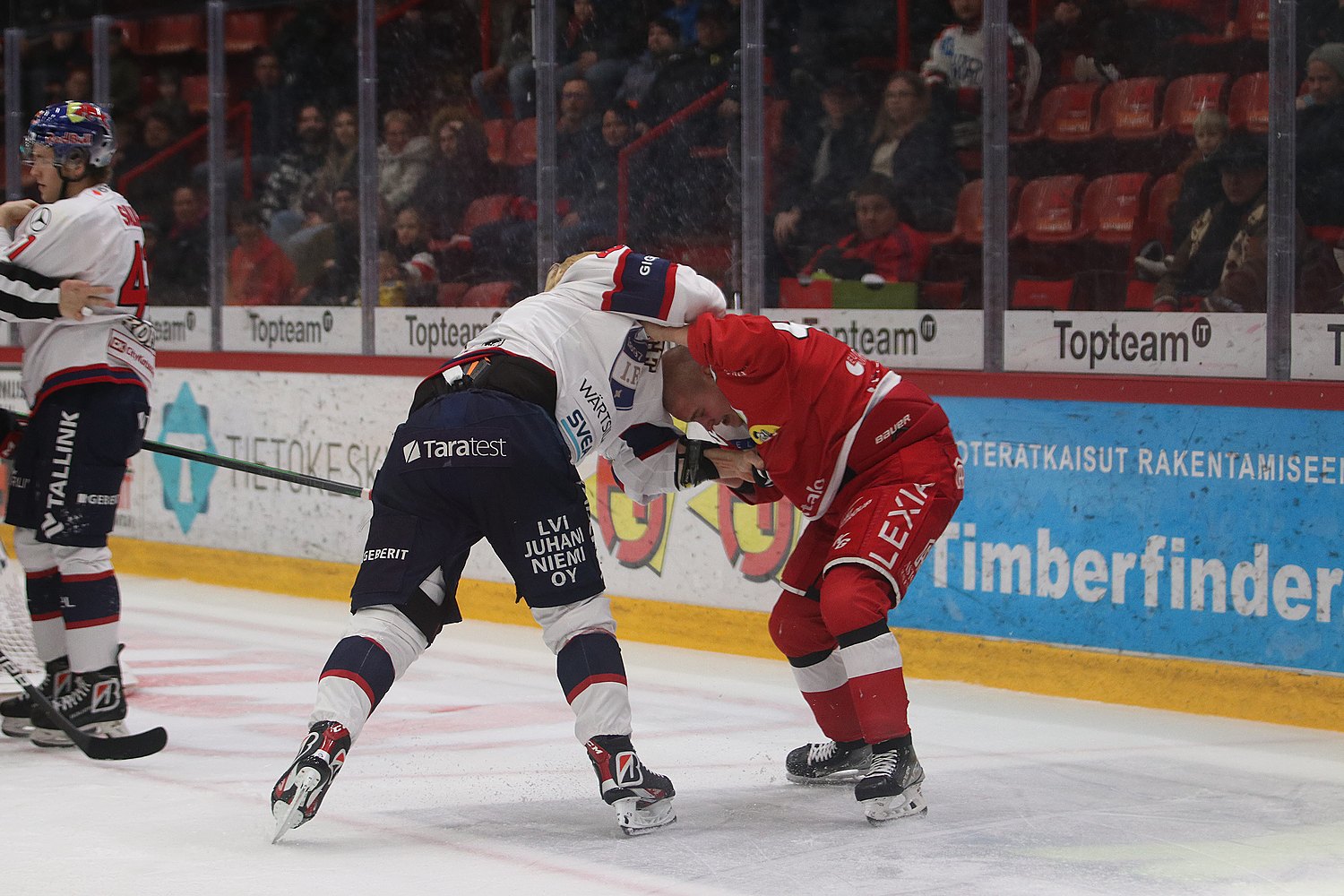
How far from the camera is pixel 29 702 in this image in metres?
4.42

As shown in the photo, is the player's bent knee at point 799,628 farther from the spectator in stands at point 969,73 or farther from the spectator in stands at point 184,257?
the spectator in stands at point 184,257

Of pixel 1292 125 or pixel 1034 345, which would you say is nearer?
pixel 1292 125

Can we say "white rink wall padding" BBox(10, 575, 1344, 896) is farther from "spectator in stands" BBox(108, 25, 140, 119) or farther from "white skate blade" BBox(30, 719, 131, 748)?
"spectator in stands" BBox(108, 25, 140, 119)

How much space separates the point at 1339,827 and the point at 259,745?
2480 mm

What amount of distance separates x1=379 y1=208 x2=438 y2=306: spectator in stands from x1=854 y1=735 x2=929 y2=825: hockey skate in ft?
13.3

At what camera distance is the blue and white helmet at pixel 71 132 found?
4254 mm

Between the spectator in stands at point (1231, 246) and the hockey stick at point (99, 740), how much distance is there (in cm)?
300

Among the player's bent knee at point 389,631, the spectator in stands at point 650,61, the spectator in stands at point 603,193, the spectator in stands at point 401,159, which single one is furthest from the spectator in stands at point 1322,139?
the spectator in stands at point 401,159

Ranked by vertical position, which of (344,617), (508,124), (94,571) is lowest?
(344,617)

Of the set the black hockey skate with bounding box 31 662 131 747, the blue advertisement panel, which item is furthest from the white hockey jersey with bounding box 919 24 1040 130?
the black hockey skate with bounding box 31 662 131 747

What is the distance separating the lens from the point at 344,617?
6.64 m

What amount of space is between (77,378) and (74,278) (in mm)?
237

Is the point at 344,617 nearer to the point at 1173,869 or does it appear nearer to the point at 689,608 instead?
the point at 689,608

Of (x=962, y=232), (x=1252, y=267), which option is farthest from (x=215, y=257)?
(x=1252, y=267)
